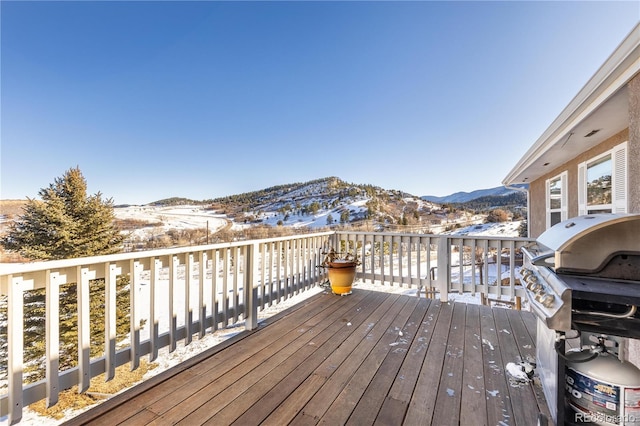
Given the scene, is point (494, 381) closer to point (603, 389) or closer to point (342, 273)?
point (603, 389)

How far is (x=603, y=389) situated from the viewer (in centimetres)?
110

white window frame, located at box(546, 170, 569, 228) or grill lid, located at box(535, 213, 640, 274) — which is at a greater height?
white window frame, located at box(546, 170, 569, 228)

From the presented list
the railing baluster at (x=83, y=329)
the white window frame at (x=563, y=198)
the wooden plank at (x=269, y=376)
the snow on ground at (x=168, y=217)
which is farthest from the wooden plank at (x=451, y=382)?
the snow on ground at (x=168, y=217)

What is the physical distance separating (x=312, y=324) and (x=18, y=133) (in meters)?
17.1

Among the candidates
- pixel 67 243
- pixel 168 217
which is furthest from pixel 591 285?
pixel 168 217

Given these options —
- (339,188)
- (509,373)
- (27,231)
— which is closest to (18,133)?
(27,231)

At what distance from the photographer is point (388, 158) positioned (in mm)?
18578

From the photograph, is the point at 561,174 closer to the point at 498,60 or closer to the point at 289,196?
the point at 498,60

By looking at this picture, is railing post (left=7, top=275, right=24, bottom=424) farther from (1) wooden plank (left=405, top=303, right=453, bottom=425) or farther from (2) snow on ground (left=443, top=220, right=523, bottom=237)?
(2) snow on ground (left=443, top=220, right=523, bottom=237)

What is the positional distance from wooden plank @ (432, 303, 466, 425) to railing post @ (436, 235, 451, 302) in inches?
32.4

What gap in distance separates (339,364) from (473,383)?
100cm

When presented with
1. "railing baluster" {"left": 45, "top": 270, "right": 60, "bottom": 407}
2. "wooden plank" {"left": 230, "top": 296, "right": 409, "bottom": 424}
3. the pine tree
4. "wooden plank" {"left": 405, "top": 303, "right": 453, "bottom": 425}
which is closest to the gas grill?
"wooden plank" {"left": 405, "top": 303, "right": 453, "bottom": 425}

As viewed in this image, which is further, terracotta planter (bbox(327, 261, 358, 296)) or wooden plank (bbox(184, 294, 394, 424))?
terracotta planter (bbox(327, 261, 358, 296))

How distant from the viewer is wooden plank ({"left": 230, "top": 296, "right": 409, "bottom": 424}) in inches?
65.2
